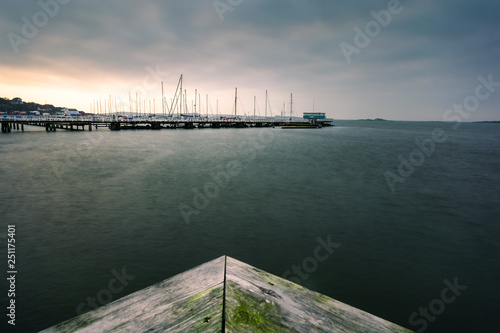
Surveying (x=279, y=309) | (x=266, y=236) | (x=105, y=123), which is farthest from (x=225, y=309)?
(x=105, y=123)

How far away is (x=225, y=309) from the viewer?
1788 millimetres

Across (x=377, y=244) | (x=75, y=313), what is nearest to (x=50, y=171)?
(x=75, y=313)

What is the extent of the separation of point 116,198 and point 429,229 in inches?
644

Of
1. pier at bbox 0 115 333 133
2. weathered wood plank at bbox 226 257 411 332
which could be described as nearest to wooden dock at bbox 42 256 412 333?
weathered wood plank at bbox 226 257 411 332

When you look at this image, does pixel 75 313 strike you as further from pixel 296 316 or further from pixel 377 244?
pixel 377 244

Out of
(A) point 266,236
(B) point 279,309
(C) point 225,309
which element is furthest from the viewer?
(A) point 266,236

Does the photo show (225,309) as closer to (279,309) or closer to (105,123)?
(279,309)

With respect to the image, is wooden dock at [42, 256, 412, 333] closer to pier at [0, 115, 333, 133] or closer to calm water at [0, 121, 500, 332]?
calm water at [0, 121, 500, 332]

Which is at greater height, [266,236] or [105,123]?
[105,123]

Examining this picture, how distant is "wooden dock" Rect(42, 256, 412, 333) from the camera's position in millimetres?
1785

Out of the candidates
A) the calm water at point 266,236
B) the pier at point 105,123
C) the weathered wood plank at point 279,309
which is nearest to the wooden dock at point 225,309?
the weathered wood plank at point 279,309

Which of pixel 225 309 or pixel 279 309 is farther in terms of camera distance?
pixel 279 309

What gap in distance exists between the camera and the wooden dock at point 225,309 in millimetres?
1785

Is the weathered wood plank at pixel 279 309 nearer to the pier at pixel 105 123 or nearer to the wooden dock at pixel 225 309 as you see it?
the wooden dock at pixel 225 309
